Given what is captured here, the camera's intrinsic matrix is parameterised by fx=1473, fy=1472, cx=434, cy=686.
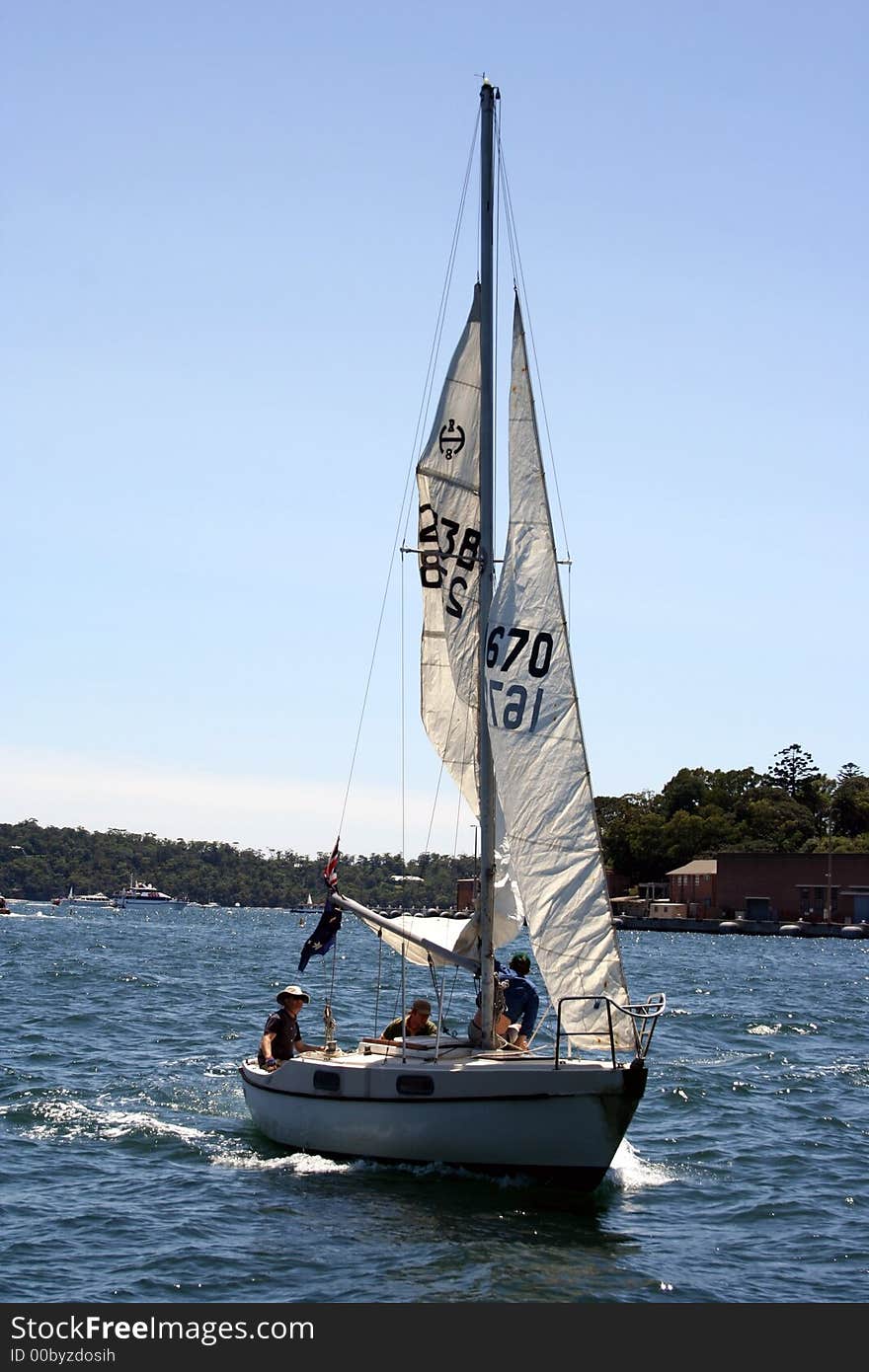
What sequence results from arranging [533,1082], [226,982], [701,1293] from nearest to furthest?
[701,1293] → [533,1082] → [226,982]

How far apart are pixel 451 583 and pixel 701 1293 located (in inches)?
380

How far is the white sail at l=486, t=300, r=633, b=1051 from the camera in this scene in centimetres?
1761


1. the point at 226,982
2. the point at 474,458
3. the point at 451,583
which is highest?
the point at 474,458

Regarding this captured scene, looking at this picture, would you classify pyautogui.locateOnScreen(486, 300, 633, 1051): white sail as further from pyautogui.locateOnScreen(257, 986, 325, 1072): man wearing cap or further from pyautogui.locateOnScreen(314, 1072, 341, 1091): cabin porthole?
pyautogui.locateOnScreen(257, 986, 325, 1072): man wearing cap

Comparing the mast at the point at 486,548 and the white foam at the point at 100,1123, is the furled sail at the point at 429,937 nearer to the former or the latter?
the mast at the point at 486,548

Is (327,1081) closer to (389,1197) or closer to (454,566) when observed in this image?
(389,1197)

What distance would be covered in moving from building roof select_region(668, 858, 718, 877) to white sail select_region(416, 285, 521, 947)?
130 m

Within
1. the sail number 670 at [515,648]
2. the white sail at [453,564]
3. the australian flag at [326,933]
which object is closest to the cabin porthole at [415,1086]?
the australian flag at [326,933]

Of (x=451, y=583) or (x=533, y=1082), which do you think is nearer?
(x=533, y=1082)

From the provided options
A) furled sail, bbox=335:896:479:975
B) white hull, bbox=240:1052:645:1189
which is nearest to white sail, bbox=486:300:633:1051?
white hull, bbox=240:1052:645:1189

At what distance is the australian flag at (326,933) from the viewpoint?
19891 millimetres
